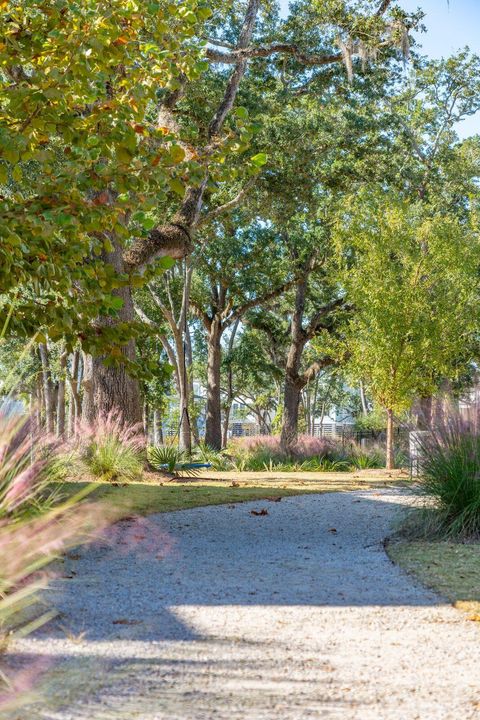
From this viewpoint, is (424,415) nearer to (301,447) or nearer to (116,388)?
(116,388)

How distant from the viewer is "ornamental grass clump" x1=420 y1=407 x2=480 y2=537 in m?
6.45

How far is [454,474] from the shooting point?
6508 mm

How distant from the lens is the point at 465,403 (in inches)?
291

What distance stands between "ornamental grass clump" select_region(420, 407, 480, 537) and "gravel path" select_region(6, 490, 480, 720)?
663 millimetres

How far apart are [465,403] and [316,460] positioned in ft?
38.0

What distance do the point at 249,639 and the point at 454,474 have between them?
3295mm

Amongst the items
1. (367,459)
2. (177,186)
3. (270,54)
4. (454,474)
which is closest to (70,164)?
(177,186)

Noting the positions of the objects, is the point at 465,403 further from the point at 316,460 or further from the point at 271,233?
the point at 271,233

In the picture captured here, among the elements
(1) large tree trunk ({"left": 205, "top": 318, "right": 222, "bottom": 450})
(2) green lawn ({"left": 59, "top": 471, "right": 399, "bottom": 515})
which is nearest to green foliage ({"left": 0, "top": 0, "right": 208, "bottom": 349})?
(2) green lawn ({"left": 59, "top": 471, "right": 399, "bottom": 515})

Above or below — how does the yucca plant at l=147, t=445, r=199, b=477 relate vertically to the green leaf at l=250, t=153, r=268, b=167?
below

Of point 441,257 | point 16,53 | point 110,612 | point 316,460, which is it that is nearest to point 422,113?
point 441,257

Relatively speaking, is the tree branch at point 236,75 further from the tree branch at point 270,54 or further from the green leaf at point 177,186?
the green leaf at point 177,186

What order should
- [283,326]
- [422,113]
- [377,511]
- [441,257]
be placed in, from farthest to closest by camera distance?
[283,326] → [422,113] → [441,257] → [377,511]

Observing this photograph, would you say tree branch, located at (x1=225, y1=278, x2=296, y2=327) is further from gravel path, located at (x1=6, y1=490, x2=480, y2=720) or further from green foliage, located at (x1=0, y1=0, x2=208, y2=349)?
green foliage, located at (x1=0, y1=0, x2=208, y2=349)
